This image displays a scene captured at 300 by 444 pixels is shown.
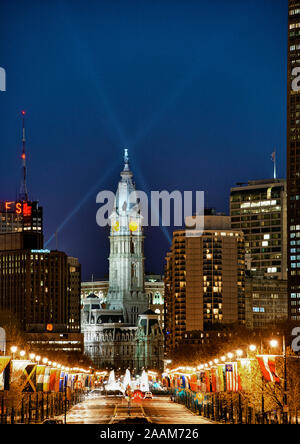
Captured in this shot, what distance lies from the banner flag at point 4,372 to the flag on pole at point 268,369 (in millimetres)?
22338

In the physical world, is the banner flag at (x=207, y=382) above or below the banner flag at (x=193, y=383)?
above

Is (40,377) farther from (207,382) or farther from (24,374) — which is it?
(207,382)

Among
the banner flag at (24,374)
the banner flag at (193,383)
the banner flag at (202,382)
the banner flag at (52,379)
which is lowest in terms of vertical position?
the banner flag at (193,383)

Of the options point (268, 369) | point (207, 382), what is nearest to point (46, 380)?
point (207, 382)

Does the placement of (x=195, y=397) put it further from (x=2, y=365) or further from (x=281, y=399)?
(x=2, y=365)

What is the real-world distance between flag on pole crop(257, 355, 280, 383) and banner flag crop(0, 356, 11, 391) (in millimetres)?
22338

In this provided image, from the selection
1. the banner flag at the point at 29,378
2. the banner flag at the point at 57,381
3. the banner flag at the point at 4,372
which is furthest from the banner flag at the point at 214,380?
the banner flag at the point at 4,372

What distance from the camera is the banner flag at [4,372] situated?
10894cm

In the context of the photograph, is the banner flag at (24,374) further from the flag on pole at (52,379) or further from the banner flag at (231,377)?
the banner flag at (231,377)

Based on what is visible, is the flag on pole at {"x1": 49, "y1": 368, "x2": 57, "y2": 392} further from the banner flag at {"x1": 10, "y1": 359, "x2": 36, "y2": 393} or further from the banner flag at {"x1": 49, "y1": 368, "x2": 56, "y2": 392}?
the banner flag at {"x1": 10, "y1": 359, "x2": 36, "y2": 393}

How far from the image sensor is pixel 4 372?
110250 millimetres

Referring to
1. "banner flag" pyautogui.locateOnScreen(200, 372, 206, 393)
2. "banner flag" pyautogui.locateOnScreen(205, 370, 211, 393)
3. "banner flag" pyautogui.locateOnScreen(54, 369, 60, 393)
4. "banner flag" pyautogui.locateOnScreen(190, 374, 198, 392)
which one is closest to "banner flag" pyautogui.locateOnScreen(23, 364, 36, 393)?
"banner flag" pyautogui.locateOnScreen(54, 369, 60, 393)
